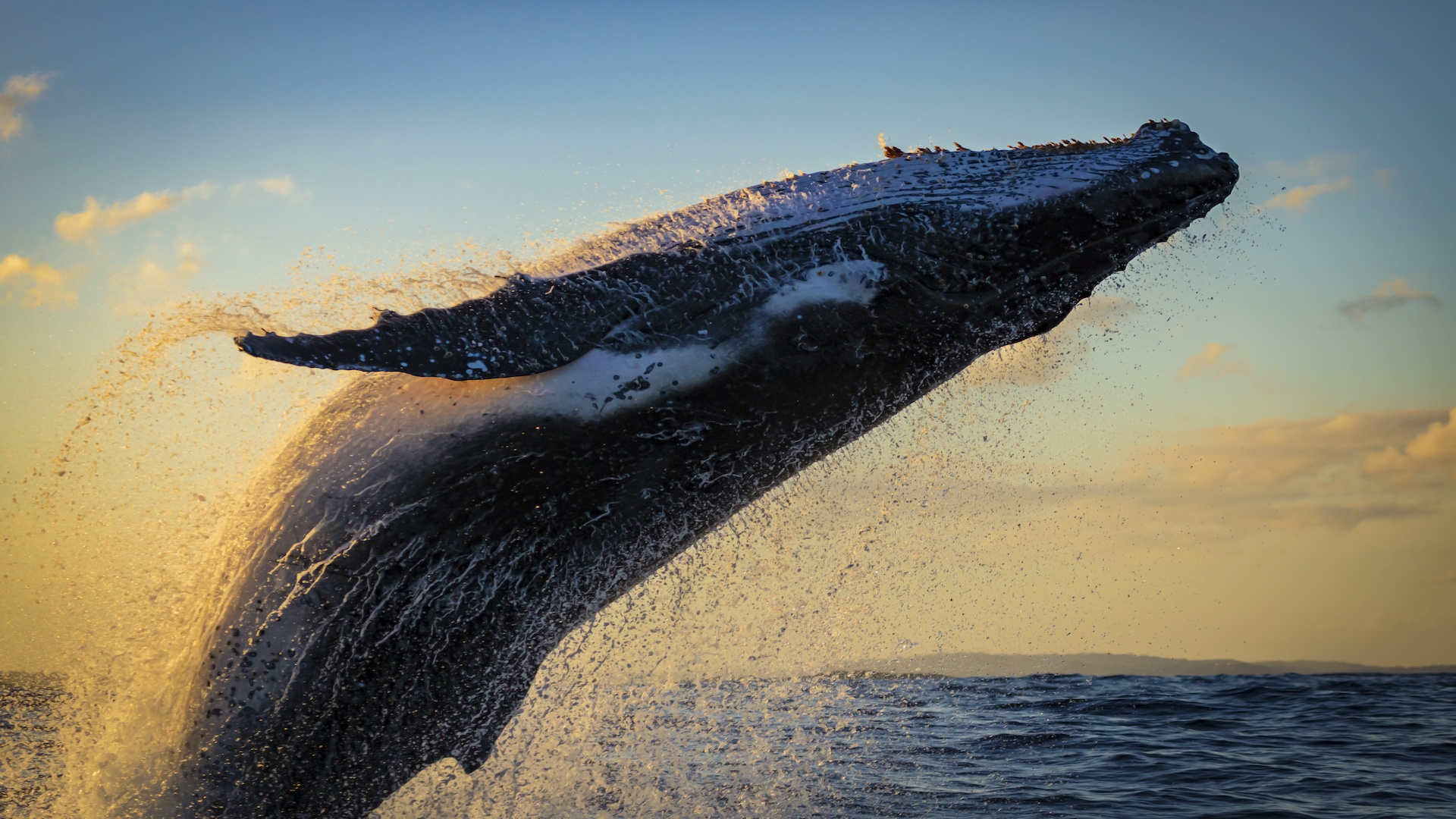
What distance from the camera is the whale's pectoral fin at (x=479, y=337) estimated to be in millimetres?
4250

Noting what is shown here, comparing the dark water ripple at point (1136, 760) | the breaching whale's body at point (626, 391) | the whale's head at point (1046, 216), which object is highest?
the whale's head at point (1046, 216)

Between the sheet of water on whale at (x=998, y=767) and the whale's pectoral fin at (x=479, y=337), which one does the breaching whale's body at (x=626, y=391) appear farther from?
the sheet of water on whale at (x=998, y=767)

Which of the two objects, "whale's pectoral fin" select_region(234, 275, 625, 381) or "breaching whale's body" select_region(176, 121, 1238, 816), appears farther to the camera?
"breaching whale's body" select_region(176, 121, 1238, 816)

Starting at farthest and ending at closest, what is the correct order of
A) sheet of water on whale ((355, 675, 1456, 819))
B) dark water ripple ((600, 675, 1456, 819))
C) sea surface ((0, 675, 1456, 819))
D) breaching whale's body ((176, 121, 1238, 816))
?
dark water ripple ((600, 675, 1456, 819)), sea surface ((0, 675, 1456, 819)), sheet of water on whale ((355, 675, 1456, 819)), breaching whale's body ((176, 121, 1238, 816))

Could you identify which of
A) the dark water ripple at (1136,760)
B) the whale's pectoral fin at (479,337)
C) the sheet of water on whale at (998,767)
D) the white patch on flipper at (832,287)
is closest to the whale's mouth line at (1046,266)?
the white patch on flipper at (832,287)

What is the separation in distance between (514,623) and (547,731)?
2103 millimetres

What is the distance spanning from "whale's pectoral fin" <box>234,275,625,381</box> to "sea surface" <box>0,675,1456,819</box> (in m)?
4.26

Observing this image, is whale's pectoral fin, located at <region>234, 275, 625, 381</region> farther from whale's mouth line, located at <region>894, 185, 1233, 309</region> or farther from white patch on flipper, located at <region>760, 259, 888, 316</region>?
whale's mouth line, located at <region>894, 185, 1233, 309</region>

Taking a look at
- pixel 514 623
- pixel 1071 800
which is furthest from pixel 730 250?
pixel 1071 800

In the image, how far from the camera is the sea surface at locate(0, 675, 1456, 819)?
11.4 m

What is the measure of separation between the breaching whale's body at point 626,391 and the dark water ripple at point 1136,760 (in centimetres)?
777

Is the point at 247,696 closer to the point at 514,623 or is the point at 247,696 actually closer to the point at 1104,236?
the point at 514,623

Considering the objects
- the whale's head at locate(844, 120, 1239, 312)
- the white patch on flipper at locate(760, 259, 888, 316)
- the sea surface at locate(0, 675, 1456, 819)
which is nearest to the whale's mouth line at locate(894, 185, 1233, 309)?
the whale's head at locate(844, 120, 1239, 312)

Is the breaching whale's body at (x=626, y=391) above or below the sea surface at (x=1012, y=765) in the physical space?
above
